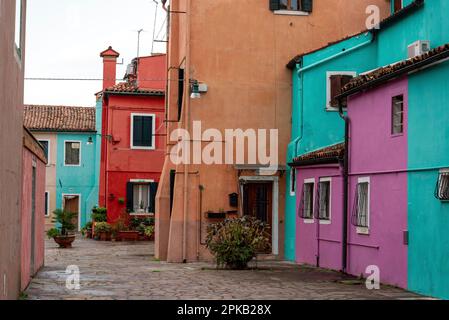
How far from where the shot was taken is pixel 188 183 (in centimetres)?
2362

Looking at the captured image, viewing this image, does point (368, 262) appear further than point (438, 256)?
Yes

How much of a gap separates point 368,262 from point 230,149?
7.50 meters

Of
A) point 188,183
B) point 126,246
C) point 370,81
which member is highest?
point 370,81

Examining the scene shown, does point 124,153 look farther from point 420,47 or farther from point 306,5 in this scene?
point 420,47

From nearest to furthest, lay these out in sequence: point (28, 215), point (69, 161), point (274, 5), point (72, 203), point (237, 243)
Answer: point (28, 215) → point (237, 243) → point (274, 5) → point (69, 161) → point (72, 203)

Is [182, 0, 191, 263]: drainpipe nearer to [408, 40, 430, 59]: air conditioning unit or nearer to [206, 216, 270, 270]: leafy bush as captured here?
[206, 216, 270, 270]: leafy bush

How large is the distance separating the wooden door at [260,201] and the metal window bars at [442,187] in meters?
10.7

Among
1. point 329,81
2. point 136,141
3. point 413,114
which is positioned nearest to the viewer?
point 413,114

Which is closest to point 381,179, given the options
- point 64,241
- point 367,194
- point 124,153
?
point 367,194

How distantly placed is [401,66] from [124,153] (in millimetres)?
24565

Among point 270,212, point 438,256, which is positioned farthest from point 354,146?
point 270,212

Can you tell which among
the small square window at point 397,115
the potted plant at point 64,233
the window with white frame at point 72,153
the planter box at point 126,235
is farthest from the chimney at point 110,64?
the small square window at point 397,115

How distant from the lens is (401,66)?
51.0 ft
